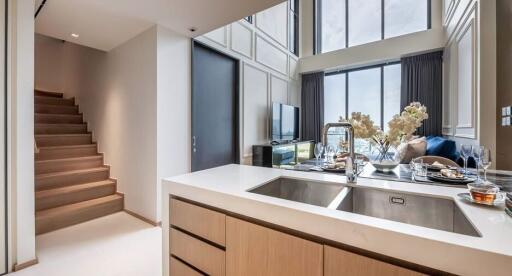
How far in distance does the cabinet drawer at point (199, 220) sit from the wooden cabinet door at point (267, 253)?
5cm

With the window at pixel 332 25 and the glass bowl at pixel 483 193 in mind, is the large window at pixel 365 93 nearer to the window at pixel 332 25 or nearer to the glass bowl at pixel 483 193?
the window at pixel 332 25

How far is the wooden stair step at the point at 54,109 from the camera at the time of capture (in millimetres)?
3783

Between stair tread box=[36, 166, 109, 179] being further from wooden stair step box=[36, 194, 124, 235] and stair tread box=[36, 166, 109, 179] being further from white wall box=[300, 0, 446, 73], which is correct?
white wall box=[300, 0, 446, 73]

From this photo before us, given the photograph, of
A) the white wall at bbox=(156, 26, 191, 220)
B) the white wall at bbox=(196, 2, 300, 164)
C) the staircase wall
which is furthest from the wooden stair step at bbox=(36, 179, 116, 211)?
the white wall at bbox=(196, 2, 300, 164)

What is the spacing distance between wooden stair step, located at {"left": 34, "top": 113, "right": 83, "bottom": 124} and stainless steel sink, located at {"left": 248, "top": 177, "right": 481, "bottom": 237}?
4169mm

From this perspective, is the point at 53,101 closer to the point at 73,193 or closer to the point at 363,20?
the point at 73,193

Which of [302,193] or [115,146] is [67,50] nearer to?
[115,146]

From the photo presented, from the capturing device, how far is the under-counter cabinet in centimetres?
71

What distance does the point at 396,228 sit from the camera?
0.65m

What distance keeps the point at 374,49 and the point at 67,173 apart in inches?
245

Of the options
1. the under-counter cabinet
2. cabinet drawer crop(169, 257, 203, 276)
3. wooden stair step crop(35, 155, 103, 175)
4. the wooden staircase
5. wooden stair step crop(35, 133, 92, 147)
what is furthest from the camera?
wooden stair step crop(35, 133, 92, 147)

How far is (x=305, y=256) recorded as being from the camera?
78 cm

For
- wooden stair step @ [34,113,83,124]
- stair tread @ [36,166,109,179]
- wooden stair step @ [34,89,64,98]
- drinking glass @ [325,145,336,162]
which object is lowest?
stair tread @ [36,166,109,179]

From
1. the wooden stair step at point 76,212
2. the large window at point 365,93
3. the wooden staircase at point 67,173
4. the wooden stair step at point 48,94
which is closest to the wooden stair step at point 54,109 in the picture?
the wooden staircase at point 67,173
